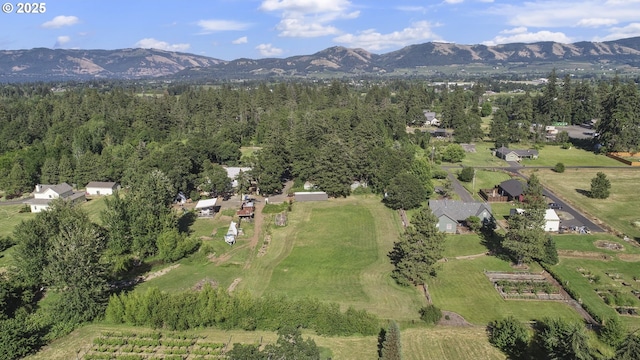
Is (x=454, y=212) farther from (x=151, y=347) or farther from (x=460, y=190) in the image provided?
(x=151, y=347)

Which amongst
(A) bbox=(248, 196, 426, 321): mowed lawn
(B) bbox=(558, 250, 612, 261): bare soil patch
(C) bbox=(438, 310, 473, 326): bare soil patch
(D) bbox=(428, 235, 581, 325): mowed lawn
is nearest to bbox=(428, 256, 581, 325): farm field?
(D) bbox=(428, 235, 581, 325): mowed lawn

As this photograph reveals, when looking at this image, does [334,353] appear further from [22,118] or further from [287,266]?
[22,118]

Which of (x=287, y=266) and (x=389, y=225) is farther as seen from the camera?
(x=389, y=225)

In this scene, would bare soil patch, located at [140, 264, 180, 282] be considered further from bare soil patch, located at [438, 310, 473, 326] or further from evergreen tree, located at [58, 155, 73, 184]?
evergreen tree, located at [58, 155, 73, 184]

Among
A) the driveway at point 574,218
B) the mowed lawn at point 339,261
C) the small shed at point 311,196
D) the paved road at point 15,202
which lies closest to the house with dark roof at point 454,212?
the mowed lawn at point 339,261

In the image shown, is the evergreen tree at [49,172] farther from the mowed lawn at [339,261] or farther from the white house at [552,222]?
the white house at [552,222]

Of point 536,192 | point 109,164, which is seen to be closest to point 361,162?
point 536,192

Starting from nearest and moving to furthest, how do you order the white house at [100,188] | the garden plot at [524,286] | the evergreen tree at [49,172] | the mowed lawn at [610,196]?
1. the garden plot at [524,286]
2. the mowed lawn at [610,196]
3. the white house at [100,188]
4. the evergreen tree at [49,172]
